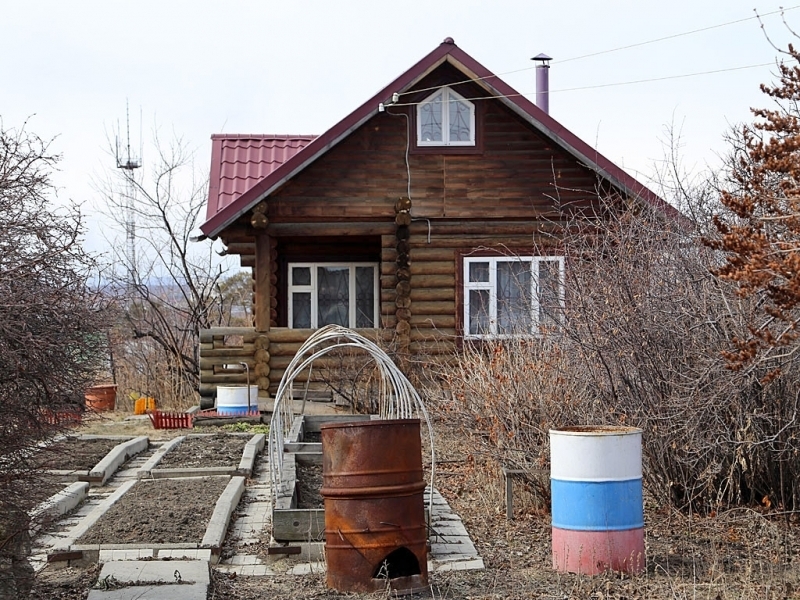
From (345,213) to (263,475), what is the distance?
6522 millimetres

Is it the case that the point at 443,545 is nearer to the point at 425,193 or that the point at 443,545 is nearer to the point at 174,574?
the point at 174,574

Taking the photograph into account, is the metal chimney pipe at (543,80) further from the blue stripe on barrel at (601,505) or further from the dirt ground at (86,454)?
the blue stripe on barrel at (601,505)

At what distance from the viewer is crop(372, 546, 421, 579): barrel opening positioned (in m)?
7.30

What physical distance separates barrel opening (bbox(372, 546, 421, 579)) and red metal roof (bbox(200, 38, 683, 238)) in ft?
34.9

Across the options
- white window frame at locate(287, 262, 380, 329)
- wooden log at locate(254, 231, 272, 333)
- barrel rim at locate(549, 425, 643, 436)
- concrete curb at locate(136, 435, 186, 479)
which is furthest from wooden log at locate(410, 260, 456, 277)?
barrel rim at locate(549, 425, 643, 436)

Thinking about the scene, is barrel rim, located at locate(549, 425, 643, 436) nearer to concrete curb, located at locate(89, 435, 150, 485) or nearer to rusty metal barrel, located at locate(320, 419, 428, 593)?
rusty metal barrel, located at locate(320, 419, 428, 593)

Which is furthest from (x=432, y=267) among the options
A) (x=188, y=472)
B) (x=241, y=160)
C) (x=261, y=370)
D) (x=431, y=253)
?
(x=188, y=472)

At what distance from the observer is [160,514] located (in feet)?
31.6

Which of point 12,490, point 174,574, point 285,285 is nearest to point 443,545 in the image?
point 174,574

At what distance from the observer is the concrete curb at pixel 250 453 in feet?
40.7

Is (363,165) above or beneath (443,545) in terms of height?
above

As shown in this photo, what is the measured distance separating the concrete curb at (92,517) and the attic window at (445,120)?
8777 mm

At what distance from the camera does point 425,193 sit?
722 inches

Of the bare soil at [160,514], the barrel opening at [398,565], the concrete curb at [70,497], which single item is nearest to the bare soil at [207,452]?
the bare soil at [160,514]
